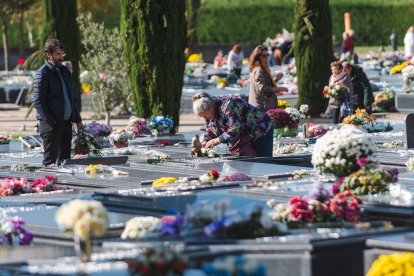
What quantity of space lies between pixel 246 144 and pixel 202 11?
44111 mm

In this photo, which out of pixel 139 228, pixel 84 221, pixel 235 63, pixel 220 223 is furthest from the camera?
pixel 235 63

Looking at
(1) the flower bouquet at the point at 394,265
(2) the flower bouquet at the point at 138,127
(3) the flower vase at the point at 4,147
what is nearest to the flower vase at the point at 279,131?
(2) the flower bouquet at the point at 138,127

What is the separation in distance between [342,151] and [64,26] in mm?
14681

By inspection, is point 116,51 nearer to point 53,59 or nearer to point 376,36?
point 53,59

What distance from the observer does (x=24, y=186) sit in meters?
12.4

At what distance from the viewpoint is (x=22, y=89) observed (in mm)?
34062

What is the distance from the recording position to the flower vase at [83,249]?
802 cm

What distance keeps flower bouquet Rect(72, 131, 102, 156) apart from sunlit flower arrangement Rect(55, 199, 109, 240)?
23.0 feet

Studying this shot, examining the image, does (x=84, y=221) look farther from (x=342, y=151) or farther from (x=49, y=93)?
(x=49, y=93)

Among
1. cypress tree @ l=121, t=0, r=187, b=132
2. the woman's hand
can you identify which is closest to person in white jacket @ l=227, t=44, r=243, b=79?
cypress tree @ l=121, t=0, r=187, b=132

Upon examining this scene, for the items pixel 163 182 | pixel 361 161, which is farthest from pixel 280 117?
pixel 361 161

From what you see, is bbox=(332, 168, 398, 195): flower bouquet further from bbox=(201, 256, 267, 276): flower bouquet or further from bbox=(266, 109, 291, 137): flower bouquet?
bbox=(266, 109, 291, 137): flower bouquet

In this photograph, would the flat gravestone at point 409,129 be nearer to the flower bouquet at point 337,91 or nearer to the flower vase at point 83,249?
the flower bouquet at point 337,91

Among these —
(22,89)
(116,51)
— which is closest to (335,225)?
(116,51)
